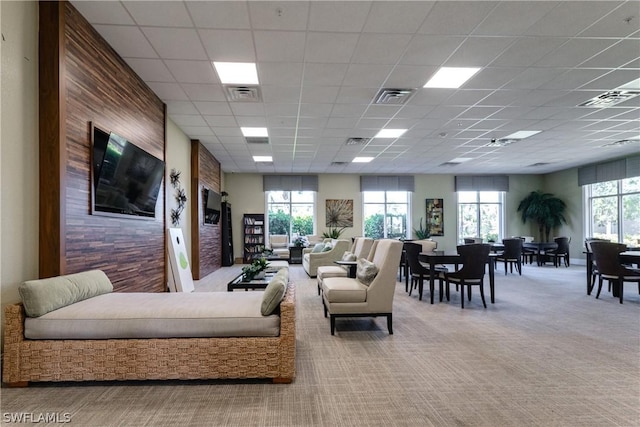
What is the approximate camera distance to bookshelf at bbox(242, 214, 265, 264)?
39.6ft

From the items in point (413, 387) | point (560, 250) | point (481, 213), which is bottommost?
point (413, 387)

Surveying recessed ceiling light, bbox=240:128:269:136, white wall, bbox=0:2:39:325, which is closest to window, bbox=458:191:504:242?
recessed ceiling light, bbox=240:128:269:136

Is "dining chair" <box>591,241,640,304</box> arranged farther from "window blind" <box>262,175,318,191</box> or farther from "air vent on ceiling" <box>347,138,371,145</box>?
"window blind" <box>262,175,318,191</box>

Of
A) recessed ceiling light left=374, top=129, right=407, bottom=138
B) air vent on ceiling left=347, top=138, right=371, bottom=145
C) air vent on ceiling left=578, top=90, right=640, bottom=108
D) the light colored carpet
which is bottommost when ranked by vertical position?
the light colored carpet

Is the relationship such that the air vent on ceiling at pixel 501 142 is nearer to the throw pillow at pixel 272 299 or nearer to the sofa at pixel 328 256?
the sofa at pixel 328 256

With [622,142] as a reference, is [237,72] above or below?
above

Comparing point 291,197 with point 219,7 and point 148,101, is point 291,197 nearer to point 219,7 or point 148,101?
point 148,101

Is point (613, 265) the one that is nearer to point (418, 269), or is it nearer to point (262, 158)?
point (418, 269)

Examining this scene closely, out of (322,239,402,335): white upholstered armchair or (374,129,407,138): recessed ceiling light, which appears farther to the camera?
(374,129,407,138): recessed ceiling light

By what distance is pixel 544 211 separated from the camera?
39.5 feet

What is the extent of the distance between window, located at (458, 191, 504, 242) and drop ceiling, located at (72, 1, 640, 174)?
530cm

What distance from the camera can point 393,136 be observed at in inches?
297

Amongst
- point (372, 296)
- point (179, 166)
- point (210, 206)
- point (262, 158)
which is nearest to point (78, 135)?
point (372, 296)

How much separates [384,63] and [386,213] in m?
9.11
